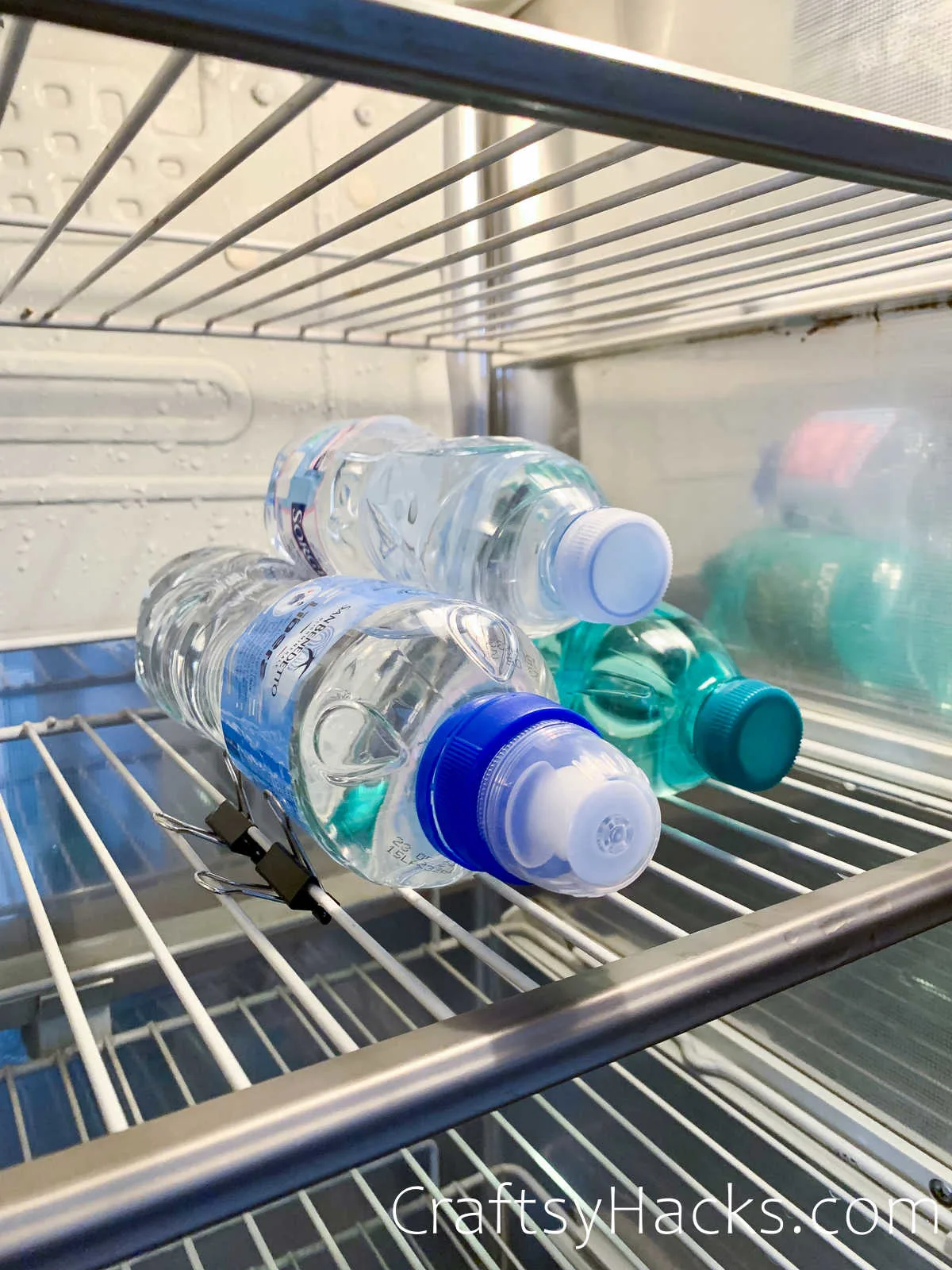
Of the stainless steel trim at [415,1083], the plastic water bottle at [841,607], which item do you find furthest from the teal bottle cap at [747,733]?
the plastic water bottle at [841,607]

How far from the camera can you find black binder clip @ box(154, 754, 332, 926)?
1.76 ft

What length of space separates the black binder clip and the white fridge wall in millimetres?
333

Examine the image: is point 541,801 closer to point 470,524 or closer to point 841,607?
point 470,524

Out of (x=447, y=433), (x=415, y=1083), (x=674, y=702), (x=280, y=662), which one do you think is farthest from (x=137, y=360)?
(x=415, y=1083)

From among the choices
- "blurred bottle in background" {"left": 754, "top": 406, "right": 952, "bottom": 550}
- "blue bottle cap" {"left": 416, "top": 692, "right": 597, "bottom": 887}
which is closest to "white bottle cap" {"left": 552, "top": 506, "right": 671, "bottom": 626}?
"blue bottle cap" {"left": 416, "top": 692, "right": 597, "bottom": 887}

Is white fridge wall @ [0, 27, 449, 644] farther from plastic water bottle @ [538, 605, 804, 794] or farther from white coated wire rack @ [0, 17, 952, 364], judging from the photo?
plastic water bottle @ [538, 605, 804, 794]

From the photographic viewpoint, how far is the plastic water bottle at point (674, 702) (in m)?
0.54

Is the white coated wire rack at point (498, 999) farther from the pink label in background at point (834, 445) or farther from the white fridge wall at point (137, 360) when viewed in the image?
the pink label in background at point (834, 445)

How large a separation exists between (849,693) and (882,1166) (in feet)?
1.12

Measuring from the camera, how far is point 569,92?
0.31 metres

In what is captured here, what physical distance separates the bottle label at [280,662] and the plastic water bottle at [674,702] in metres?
0.15

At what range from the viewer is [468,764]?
1.29ft

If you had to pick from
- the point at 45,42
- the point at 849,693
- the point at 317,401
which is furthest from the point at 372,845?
the point at 45,42

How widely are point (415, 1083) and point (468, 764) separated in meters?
0.12
